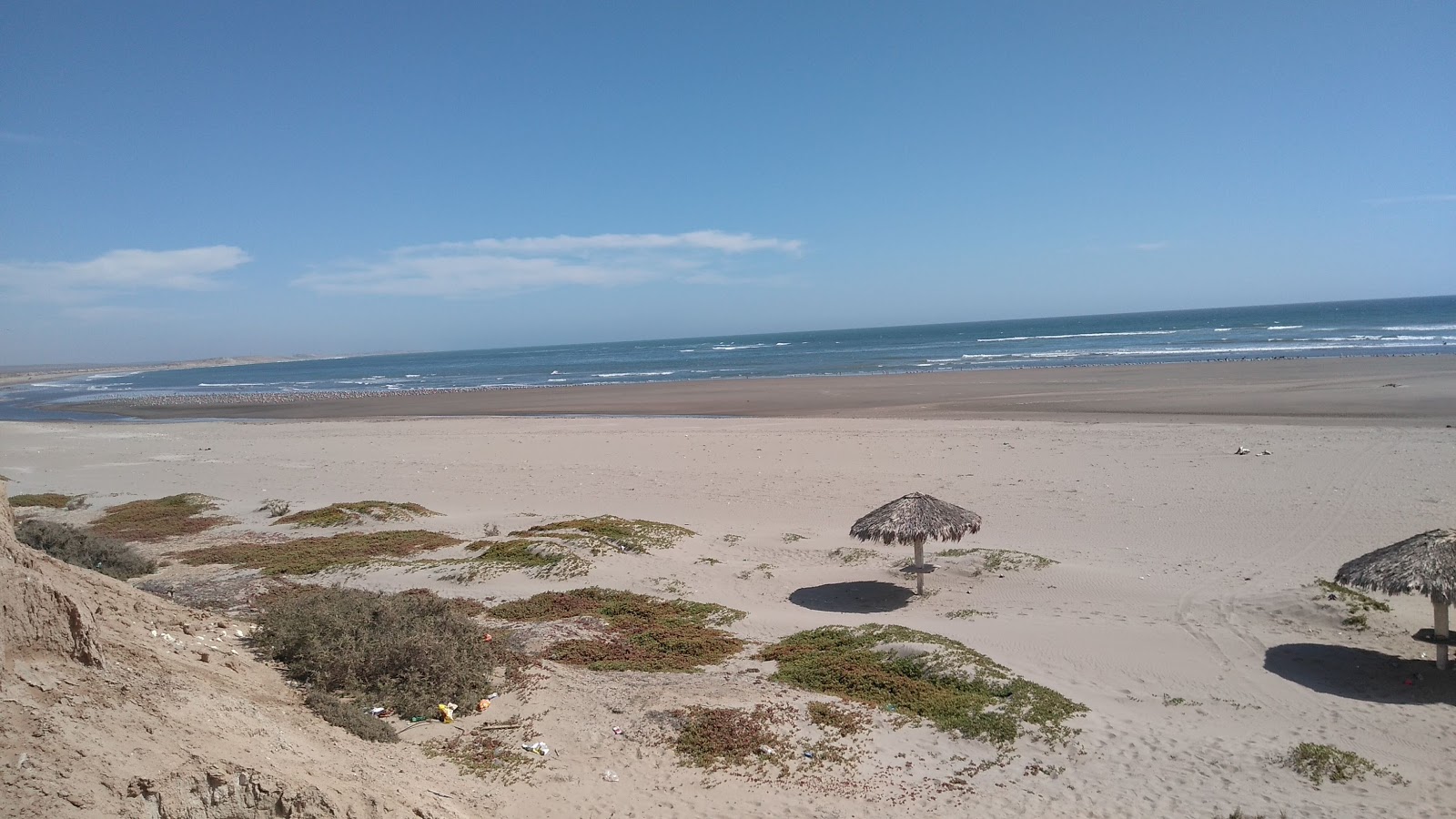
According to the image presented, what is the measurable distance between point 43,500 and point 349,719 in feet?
58.6

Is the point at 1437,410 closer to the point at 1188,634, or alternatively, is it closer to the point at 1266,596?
the point at 1266,596

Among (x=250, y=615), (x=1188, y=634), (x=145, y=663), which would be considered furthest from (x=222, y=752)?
(x=1188, y=634)

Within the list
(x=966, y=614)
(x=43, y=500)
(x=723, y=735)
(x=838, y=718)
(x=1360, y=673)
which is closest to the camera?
(x=723, y=735)

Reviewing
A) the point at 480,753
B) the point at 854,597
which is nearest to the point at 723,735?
the point at 480,753

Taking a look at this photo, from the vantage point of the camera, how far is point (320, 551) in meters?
13.9

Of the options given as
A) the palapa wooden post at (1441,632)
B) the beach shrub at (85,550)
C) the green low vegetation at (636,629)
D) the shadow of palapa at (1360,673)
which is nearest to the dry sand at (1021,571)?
the shadow of palapa at (1360,673)

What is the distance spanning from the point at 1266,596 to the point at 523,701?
995 centimetres

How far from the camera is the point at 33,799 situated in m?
3.87

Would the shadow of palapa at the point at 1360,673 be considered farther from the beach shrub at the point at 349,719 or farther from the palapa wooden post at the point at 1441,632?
the beach shrub at the point at 349,719

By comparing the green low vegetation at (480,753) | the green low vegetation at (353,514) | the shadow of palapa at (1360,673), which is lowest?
the shadow of palapa at (1360,673)

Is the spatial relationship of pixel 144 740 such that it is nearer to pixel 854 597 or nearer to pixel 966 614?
pixel 854 597

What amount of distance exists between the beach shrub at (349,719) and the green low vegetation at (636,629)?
2599 mm

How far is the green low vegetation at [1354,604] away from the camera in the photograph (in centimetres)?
997

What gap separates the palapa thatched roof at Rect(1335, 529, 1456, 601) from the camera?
8.21 meters
